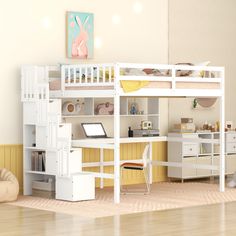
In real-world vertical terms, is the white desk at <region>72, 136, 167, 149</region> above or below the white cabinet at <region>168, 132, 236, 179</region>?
above

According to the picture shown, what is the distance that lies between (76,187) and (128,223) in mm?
1629

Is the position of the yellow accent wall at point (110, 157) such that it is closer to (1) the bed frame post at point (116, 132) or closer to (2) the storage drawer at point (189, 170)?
(2) the storage drawer at point (189, 170)

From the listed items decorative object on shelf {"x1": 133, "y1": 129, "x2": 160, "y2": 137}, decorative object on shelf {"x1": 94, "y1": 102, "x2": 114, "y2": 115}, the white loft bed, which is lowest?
decorative object on shelf {"x1": 133, "y1": 129, "x2": 160, "y2": 137}

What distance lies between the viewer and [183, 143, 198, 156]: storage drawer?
10141 mm

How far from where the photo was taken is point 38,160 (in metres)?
8.88

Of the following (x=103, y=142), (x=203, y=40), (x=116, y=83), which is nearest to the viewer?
(x=116, y=83)

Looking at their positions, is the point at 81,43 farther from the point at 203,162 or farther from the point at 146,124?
the point at 203,162

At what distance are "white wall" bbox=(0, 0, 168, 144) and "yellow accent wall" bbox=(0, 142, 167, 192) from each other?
146 mm

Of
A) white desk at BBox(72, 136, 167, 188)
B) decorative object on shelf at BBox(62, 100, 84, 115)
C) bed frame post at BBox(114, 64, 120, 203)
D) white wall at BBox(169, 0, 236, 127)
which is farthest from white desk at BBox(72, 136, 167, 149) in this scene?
white wall at BBox(169, 0, 236, 127)

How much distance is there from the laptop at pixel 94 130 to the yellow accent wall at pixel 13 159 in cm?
86

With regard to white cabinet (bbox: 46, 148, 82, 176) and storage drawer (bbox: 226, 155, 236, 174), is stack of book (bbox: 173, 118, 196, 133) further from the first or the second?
white cabinet (bbox: 46, 148, 82, 176)

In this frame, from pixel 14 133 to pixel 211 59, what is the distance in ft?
11.2

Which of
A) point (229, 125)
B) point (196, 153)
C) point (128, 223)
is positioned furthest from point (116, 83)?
point (229, 125)

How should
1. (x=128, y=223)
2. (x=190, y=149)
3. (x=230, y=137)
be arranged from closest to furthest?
(x=128, y=223) < (x=190, y=149) < (x=230, y=137)
